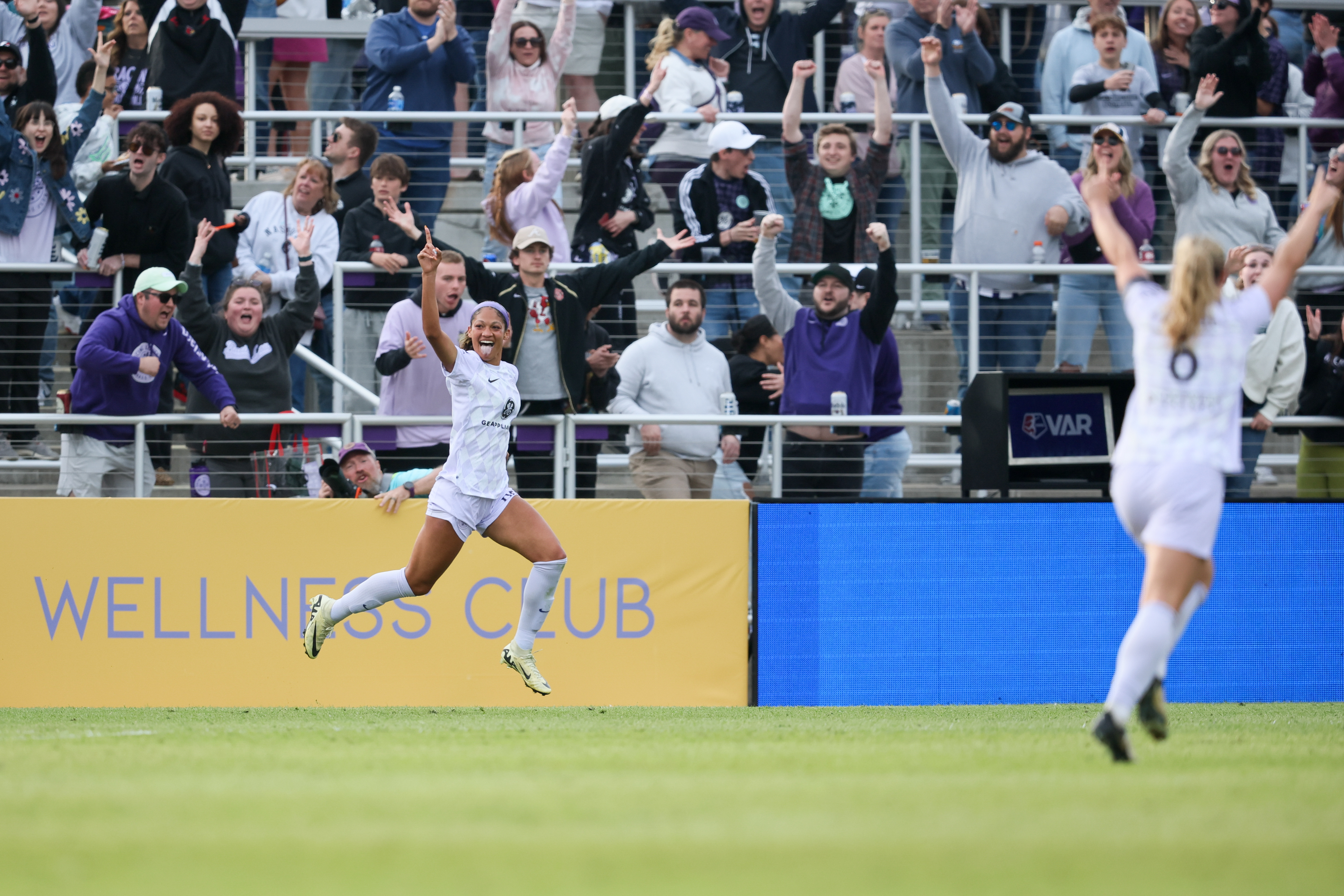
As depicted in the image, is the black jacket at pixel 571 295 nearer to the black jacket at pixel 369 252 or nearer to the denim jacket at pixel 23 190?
the black jacket at pixel 369 252

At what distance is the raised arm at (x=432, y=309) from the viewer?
916 cm

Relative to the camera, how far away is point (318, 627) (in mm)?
9969

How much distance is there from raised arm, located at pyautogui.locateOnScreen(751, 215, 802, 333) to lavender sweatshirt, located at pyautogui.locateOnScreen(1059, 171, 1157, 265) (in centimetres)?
270

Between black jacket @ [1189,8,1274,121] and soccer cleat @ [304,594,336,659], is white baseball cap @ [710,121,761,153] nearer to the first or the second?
black jacket @ [1189,8,1274,121]

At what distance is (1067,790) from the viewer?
18.9ft

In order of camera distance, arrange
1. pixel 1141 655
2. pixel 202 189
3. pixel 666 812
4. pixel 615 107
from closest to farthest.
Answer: pixel 666 812
pixel 1141 655
pixel 615 107
pixel 202 189

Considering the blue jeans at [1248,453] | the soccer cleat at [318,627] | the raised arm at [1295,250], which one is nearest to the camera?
the raised arm at [1295,250]

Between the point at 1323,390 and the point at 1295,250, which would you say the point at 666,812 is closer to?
the point at 1295,250

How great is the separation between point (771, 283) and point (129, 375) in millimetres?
5185

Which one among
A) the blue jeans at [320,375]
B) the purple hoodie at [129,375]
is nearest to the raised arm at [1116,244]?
the purple hoodie at [129,375]

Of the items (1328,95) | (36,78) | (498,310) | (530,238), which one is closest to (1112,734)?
(498,310)

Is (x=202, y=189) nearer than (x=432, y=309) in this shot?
No

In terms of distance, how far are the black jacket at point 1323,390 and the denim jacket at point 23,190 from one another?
10287 mm

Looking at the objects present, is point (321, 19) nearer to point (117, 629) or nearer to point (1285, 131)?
point (117, 629)
